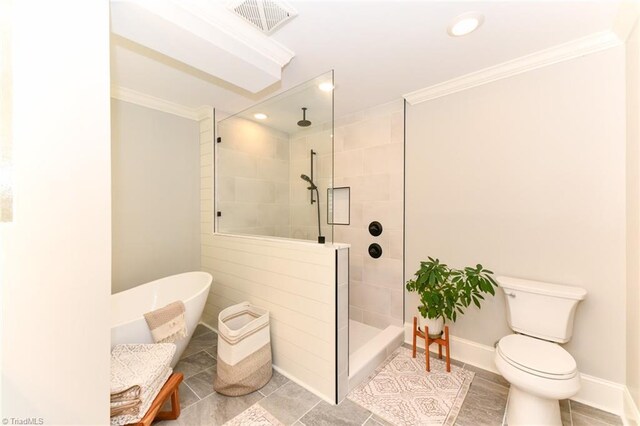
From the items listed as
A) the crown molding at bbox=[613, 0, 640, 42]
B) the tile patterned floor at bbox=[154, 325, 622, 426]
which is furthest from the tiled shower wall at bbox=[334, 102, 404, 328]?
the crown molding at bbox=[613, 0, 640, 42]

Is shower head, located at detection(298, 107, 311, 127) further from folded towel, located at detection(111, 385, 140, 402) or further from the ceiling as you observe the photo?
folded towel, located at detection(111, 385, 140, 402)

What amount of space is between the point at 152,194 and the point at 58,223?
1779 mm

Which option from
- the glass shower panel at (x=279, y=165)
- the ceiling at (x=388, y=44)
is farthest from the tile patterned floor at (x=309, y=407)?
the ceiling at (x=388, y=44)

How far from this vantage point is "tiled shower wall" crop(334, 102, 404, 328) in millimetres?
2545

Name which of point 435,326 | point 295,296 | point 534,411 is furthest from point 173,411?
point 534,411

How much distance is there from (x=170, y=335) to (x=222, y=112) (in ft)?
7.40

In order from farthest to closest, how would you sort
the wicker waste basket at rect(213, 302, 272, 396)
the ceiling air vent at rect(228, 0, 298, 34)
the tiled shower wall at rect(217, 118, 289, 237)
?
1. the tiled shower wall at rect(217, 118, 289, 237)
2. the wicker waste basket at rect(213, 302, 272, 396)
3. the ceiling air vent at rect(228, 0, 298, 34)

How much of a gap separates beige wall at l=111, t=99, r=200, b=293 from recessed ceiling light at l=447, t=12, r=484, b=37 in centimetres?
265

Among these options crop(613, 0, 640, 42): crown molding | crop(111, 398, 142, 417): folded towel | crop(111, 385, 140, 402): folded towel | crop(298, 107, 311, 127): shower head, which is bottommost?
crop(111, 398, 142, 417): folded towel

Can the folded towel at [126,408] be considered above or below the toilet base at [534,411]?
above

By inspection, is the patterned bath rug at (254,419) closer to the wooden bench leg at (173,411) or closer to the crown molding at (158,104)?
the wooden bench leg at (173,411)

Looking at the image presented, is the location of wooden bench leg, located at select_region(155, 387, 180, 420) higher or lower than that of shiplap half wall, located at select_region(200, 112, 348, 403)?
lower

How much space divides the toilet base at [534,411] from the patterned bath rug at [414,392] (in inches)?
13.2

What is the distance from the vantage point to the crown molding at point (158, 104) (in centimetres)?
228
